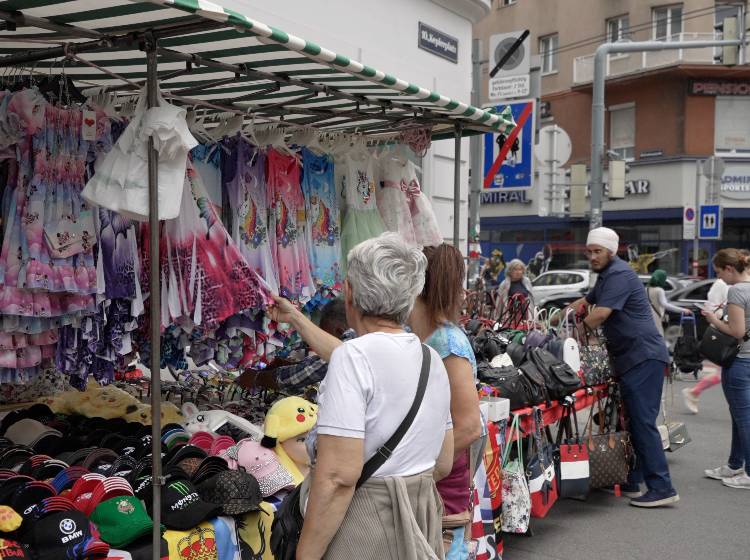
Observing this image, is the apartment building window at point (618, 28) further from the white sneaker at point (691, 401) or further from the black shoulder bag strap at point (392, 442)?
the black shoulder bag strap at point (392, 442)

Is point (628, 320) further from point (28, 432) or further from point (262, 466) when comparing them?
point (28, 432)

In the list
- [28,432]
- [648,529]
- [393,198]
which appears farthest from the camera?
[648,529]

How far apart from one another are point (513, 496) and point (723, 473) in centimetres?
288

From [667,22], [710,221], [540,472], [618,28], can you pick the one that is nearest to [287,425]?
[540,472]

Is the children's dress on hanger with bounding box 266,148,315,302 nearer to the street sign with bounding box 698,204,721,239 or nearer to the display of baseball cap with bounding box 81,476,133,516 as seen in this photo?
the display of baseball cap with bounding box 81,476,133,516

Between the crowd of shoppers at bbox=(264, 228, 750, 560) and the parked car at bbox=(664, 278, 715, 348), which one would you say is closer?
the crowd of shoppers at bbox=(264, 228, 750, 560)

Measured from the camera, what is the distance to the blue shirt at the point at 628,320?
217 inches

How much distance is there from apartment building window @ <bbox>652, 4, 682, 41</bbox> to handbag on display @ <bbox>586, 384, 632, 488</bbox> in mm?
22885

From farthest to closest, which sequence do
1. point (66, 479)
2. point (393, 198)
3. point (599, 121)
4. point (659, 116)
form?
point (659, 116) → point (599, 121) → point (393, 198) → point (66, 479)

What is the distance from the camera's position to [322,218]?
177 inches

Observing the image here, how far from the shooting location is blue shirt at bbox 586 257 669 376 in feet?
18.1

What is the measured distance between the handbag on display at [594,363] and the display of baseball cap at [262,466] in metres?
2.90

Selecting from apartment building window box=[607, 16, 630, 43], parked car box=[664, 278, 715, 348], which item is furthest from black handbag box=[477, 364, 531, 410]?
apartment building window box=[607, 16, 630, 43]

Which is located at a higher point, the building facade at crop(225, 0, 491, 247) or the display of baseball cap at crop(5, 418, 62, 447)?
the building facade at crop(225, 0, 491, 247)
